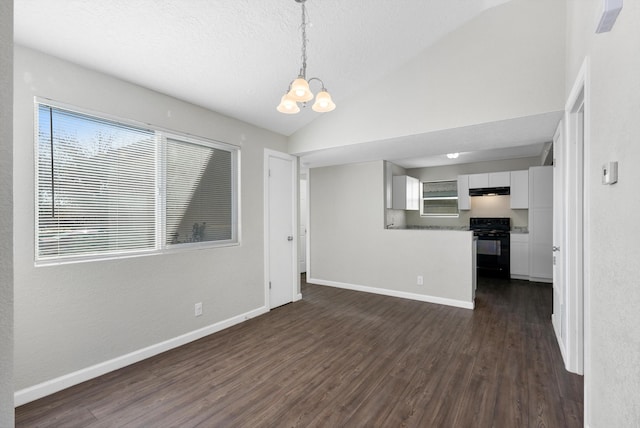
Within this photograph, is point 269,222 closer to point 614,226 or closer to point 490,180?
point 614,226

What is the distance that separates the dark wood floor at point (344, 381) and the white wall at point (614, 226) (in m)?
0.69

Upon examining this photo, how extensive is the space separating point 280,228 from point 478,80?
3000mm

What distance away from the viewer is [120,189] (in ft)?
8.43

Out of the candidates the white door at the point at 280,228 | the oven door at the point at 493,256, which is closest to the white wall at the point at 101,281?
the white door at the point at 280,228

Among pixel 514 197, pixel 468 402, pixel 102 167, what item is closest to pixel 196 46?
pixel 102 167

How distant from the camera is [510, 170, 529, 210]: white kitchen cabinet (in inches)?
219

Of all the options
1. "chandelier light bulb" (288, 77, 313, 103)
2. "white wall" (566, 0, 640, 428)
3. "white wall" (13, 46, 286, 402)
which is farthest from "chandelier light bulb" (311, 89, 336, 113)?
"white wall" (13, 46, 286, 402)

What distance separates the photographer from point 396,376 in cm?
238

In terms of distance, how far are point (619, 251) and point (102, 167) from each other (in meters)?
3.39

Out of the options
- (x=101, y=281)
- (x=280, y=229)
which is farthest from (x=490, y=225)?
(x=101, y=281)

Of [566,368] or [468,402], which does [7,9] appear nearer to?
[468,402]

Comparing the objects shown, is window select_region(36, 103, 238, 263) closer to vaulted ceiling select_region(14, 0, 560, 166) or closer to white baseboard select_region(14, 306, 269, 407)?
vaulted ceiling select_region(14, 0, 560, 166)

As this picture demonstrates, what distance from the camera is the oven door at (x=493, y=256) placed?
18.6 feet

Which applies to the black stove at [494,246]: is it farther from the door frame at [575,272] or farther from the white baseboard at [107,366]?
the white baseboard at [107,366]
